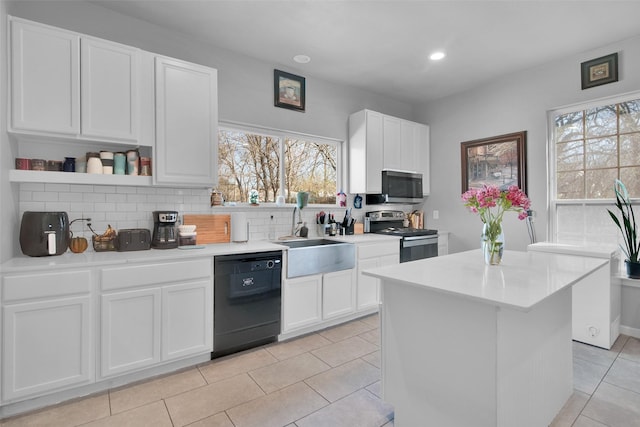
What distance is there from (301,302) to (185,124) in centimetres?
188

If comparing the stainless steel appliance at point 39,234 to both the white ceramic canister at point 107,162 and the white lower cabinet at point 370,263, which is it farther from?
the white lower cabinet at point 370,263

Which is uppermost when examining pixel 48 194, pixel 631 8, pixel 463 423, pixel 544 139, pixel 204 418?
pixel 631 8

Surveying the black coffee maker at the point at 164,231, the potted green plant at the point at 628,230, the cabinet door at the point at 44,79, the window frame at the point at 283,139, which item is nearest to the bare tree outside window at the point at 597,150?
the potted green plant at the point at 628,230

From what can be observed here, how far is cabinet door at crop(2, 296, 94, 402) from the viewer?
183 centimetres

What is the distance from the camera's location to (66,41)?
7.09 feet

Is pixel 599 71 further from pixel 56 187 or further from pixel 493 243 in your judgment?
pixel 56 187

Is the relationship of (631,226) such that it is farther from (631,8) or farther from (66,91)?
(66,91)

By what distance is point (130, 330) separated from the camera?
216cm

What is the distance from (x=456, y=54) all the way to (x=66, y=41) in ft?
11.1

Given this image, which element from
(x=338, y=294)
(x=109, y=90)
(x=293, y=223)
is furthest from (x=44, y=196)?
(x=338, y=294)

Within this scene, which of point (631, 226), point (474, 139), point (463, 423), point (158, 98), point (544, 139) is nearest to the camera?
point (463, 423)

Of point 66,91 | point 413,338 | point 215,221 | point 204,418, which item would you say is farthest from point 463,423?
point 66,91

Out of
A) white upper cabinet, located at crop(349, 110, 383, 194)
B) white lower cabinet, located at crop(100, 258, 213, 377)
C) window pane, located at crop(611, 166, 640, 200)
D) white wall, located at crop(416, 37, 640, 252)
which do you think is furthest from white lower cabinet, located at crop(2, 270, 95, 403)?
window pane, located at crop(611, 166, 640, 200)

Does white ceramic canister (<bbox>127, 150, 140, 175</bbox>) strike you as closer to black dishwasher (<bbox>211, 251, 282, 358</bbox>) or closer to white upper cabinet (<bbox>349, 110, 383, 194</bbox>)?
black dishwasher (<bbox>211, 251, 282, 358</bbox>)
